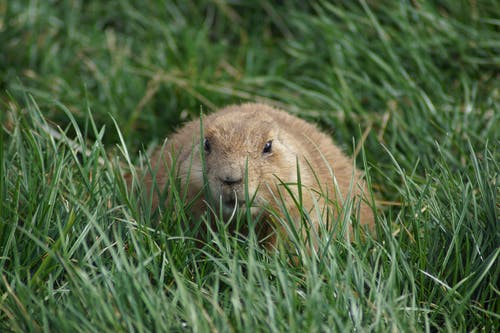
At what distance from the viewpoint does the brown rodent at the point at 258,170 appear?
132 inches

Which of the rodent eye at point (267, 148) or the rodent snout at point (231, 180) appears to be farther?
the rodent eye at point (267, 148)

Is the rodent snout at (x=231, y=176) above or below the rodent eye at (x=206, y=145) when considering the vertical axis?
below

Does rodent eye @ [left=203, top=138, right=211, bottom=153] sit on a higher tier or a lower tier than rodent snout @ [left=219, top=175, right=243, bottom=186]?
higher

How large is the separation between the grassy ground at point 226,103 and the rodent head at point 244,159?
0.21m

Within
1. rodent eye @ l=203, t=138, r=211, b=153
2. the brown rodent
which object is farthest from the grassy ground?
rodent eye @ l=203, t=138, r=211, b=153

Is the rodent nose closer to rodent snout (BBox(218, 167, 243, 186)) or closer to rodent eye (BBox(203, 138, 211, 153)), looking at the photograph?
rodent snout (BBox(218, 167, 243, 186))

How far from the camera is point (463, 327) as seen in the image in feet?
9.85

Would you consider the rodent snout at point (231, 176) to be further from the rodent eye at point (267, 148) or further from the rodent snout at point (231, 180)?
the rodent eye at point (267, 148)

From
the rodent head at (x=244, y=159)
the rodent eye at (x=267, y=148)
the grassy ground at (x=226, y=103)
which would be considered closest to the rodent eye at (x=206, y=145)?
the rodent head at (x=244, y=159)

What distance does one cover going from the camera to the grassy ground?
2784mm

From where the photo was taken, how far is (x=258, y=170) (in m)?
3.47

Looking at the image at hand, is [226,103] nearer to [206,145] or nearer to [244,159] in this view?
[206,145]

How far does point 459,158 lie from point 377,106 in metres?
0.87

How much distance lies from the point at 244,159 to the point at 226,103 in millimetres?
1816
